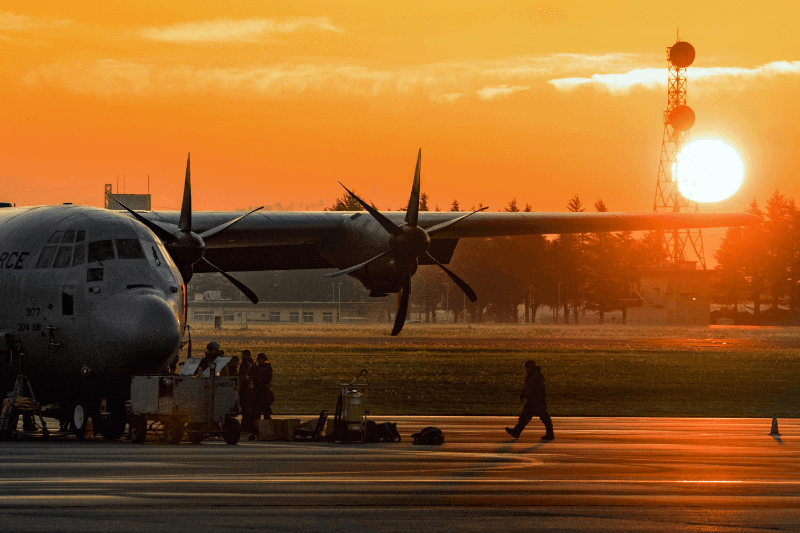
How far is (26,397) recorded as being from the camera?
1972 cm

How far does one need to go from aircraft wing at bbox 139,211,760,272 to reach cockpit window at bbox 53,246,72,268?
4.08 m

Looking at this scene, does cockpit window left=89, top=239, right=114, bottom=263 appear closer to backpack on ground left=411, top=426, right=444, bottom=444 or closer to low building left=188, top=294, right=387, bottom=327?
backpack on ground left=411, top=426, right=444, bottom=444

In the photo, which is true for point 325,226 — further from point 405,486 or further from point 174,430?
point 405,486

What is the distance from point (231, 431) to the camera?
63.9 ft

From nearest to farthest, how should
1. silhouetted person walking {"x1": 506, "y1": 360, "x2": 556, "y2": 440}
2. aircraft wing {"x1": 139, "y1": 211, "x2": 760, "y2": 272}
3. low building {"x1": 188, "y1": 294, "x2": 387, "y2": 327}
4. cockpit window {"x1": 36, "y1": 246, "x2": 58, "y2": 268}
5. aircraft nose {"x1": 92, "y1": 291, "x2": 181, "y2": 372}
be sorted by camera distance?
aircraft nose {"x1": 92, "y1": 291, "x2": 181, "y2": 372} → cockpit window {"x1": 36, "y1": 246, "x2": 58, "y2": 268} → silhouetted person walking {"x1": 506, "y1": 360, "x2": 556, "y2": 440} → aircraft wing {"x1": 139, "y1": 211, "x2": 760, "y2": 272} → low building {"x1": 188, "y1": 294, "x2": 387, "y2": 327}

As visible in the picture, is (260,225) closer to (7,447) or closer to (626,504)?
(7,447)

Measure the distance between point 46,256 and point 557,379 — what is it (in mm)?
26792

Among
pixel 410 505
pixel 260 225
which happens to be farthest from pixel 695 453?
pixel 260 225

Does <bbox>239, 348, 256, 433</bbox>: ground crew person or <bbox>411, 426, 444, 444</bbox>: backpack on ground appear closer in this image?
<bbox>411, 426, 444, 444</bbox>: backpack on ground

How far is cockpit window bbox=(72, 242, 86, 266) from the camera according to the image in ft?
62.2

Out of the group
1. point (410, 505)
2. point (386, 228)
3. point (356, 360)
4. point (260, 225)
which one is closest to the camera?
point (410, 505)

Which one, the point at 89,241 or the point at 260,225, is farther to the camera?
the point at 260,225

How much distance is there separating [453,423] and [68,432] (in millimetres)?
8472

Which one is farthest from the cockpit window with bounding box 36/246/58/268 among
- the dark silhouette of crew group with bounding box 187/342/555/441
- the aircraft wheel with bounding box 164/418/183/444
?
the dark silhouette of crew group with bounding box 187/342/555/441
